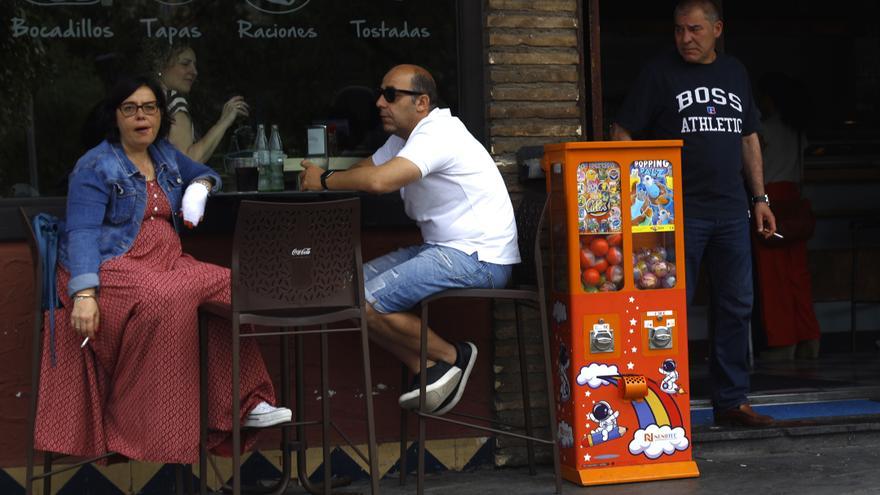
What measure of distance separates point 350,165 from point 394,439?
4.04ft

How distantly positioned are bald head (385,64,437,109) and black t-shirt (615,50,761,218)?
0.98 m

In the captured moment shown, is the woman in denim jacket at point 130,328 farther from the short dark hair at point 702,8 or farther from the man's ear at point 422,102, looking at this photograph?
the short dark hair at point 702,8

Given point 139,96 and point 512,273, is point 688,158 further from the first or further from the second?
point 139,96

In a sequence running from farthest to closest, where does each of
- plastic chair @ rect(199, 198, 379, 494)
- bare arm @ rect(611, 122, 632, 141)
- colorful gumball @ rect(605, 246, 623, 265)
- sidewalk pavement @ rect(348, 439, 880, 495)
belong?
1. bare arm @ rect(611, 122, 632, 141)
2. colorful gumball @ rect(605, 246, 623, 265)
3. sidewalk pavement @ rect(348, 439, 880, 495)
4. plastic chair @ rect(199, 198, 379, 494)

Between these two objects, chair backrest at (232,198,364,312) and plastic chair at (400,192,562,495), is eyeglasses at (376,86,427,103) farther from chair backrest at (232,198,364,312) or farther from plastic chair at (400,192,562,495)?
chair backrest at (232,198,364,312)

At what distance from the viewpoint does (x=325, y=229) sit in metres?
4.79

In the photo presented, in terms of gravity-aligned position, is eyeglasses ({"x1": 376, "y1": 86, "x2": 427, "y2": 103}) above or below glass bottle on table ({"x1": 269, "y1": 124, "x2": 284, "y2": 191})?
above

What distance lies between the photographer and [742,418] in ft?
20.2

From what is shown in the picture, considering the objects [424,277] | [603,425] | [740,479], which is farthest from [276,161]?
[740,479]

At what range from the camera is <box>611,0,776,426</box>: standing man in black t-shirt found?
19.5ft

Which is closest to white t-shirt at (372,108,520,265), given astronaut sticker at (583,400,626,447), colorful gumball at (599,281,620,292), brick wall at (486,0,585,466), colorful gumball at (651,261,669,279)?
colorful gumball at (599,281,620,292)

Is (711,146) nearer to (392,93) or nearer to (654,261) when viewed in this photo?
(654,261)

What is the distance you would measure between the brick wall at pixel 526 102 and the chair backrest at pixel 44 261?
6.45 feet

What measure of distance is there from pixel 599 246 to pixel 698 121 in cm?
86
